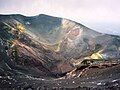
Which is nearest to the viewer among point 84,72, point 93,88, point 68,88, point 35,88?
point 93,88

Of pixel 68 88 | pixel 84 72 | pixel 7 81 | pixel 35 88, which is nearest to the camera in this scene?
pixel 68 88

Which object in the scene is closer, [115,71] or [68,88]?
[68,88]

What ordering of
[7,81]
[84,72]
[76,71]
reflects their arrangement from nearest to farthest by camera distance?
[7,81], [84,72], [76,71]

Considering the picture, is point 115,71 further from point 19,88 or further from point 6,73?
point 6,73

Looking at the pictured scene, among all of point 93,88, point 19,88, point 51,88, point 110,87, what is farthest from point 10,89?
point 110,87

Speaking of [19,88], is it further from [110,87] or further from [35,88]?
[110,87]

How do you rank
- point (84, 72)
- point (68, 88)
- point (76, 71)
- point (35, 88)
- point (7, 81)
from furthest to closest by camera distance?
point (76, 71) < point (84, 72) < point (7, 81) < point (35, 88) < point (68, 88)

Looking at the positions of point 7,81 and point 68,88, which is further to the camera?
point 7,81

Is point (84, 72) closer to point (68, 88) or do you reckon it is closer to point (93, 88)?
point (68, 88)

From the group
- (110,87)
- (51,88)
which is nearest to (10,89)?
(51,88)
